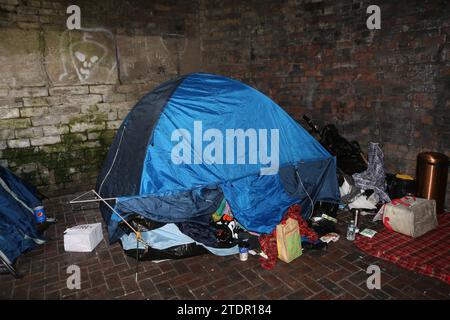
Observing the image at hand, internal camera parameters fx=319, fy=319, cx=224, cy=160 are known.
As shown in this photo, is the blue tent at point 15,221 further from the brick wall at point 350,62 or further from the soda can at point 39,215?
the brick wall at point 350,62

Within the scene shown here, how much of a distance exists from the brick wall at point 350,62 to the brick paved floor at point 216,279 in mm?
2439

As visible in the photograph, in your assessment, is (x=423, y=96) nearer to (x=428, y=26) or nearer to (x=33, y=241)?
(x=428, y=26)

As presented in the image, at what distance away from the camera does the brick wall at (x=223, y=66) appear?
4.96 m

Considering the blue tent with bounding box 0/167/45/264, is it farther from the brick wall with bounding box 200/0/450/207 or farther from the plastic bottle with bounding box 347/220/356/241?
the brick wall with bounding box 200/0/450/207

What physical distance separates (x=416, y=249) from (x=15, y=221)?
4.97 m

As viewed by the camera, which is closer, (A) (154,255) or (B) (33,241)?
(A) (154,255)

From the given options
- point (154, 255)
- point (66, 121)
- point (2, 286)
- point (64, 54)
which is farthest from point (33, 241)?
point (64, 54)

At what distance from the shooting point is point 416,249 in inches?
150

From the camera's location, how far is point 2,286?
3.40 m

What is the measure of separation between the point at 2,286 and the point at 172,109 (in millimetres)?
2693

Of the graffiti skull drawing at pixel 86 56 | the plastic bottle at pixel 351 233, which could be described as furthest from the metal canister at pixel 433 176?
the graffiti skull drawing at pixel 86 56

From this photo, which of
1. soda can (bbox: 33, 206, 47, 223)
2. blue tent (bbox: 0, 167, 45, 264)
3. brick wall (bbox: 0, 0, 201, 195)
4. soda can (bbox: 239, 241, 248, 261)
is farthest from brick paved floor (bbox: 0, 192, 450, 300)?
brick wall (bbox: 0, 0, 201, 195)

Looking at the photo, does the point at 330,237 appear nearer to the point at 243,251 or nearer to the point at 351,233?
the point at 351,233

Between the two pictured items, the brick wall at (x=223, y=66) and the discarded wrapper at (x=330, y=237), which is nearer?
the discarded wrapper at (x=330, y=237)
